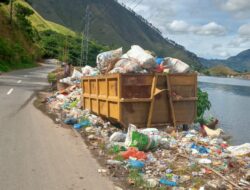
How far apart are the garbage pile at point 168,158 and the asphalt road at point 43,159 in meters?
0.40

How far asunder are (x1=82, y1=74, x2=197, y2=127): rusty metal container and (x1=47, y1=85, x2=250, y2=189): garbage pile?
432mm

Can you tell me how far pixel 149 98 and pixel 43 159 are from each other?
3.61 m

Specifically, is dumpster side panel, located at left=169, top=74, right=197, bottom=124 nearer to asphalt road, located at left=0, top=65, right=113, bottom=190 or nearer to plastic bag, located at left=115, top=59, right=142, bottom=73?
plastic bag, located at left=115, top=59, right=142, bottom=73

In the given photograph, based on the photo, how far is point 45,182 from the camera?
6324 mm

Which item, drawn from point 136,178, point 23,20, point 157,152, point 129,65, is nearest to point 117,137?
point 157,152

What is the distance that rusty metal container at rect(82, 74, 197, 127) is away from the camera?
1015 centimetres

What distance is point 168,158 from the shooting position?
8.09 m

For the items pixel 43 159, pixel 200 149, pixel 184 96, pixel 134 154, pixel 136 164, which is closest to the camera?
pixel 136 164

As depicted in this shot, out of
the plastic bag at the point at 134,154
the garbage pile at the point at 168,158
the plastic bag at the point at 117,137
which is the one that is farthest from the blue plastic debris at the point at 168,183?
the plastic bag at the point at 117,137

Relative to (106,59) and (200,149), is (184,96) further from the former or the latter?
(106,59)

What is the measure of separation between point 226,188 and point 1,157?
13.3ft

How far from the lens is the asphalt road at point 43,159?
6.30 meters

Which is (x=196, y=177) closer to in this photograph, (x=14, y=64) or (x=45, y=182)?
(x=45, y=182)

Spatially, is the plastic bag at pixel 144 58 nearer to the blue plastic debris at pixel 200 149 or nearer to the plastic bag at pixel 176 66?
the plastic bag at pixel 176 66
